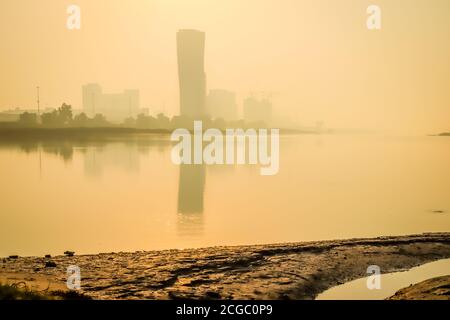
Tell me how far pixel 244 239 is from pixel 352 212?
473 inches

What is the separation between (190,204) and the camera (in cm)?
4072

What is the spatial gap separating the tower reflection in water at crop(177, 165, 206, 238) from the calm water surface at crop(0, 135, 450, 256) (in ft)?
0.30

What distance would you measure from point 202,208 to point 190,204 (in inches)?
104

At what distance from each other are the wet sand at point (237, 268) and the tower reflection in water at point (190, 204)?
8.42m

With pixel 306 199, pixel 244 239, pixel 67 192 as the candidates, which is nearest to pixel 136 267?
pixel 244 239

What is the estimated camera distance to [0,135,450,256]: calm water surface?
26.1 metres

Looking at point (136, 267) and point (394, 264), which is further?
point (394, 264)

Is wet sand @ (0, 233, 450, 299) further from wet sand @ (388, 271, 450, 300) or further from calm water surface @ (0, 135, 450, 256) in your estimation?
calm water surface @ (0, 135, 450, 256)

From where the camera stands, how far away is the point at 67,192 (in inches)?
1903

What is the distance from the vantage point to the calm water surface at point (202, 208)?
26.1 m
